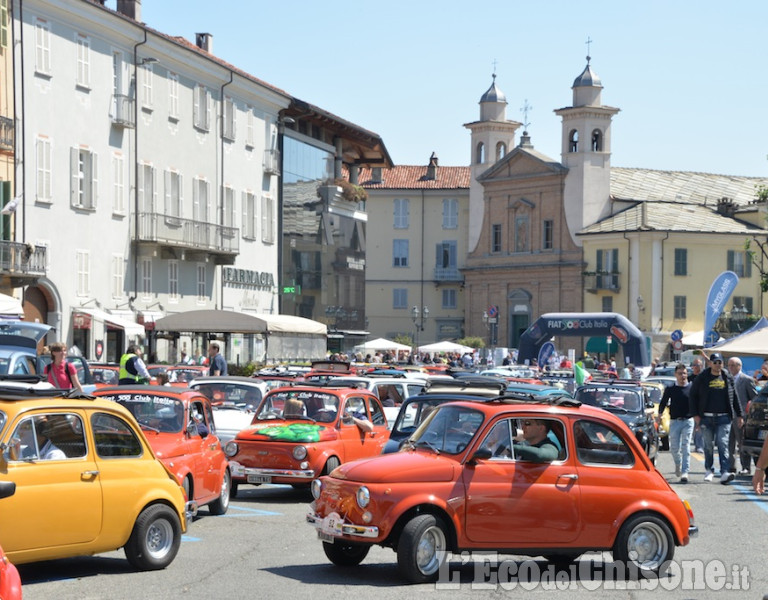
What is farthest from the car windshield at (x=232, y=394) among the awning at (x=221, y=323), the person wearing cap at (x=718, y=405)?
the awning at (x=221, y=323)

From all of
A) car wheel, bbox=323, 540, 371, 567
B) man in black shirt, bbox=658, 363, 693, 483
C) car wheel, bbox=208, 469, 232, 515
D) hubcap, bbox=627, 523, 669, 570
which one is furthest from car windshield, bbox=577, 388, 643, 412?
car wheel, bbox=323, 540, 371, 567

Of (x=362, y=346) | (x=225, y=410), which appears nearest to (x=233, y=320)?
(x=225, y=410)

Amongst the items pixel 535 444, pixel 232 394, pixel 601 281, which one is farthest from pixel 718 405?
pixel 601 281

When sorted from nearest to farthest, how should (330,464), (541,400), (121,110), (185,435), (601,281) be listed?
(541,400), (185,435), (330,464), (121,110), (601,281)

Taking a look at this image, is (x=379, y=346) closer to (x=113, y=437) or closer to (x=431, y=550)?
(x=113, y=437)

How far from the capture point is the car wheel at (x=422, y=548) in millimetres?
10672

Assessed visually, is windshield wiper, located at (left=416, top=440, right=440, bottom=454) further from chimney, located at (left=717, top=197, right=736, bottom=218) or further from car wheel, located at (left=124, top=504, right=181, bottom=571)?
chimney, located at (left=717, top=197, right=736, bottom=218)

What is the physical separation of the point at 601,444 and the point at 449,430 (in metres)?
1.31

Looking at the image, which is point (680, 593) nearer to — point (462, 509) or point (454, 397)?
point (462, 509)

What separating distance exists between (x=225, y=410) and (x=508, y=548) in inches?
407

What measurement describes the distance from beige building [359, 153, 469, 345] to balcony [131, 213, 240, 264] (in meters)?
Result: 46.8

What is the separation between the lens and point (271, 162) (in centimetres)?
5675

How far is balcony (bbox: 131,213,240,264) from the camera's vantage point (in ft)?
151

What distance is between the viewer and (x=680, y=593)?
10820mm
